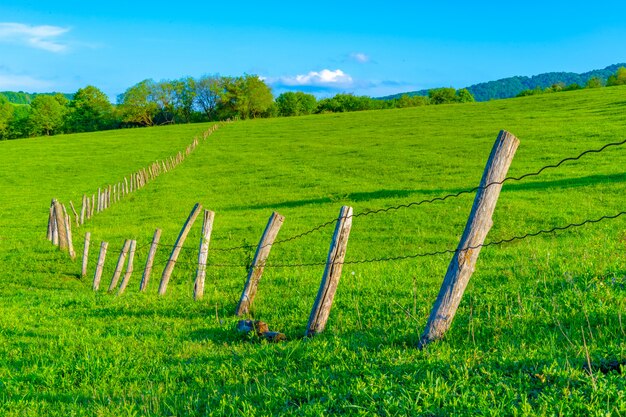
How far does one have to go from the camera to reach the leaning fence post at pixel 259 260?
965 centimetres

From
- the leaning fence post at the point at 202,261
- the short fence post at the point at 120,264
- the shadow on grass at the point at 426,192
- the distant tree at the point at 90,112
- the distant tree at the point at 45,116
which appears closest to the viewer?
the leaning fence post at the point at 202,261

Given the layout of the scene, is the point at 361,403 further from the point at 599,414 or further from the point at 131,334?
the point at 131,334

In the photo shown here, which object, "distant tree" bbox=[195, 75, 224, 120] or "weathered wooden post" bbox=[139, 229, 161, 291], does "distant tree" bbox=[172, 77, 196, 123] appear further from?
"weathered wooden post" bbox=[139, 229, 161, 291]

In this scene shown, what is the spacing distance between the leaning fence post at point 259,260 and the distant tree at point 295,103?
125 meters

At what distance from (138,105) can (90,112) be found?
36.8 feet

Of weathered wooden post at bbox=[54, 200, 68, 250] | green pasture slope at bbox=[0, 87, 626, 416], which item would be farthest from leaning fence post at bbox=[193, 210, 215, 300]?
weathered wooden post at bbox=[54, 200, 68, 250]

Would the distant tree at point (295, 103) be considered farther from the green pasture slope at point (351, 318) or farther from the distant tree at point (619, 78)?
the green pasture slope at point (351, 318)

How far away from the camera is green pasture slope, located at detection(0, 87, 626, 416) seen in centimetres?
491

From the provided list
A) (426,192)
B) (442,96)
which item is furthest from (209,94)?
(426,192)

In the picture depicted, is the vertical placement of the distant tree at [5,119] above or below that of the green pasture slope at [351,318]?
above

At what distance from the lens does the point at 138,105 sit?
124 meters

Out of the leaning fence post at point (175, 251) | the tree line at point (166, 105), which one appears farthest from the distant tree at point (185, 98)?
the leaning fence post at point (175, 251)

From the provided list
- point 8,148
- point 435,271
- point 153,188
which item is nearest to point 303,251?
point 435,271

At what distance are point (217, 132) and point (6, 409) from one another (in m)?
78.7
